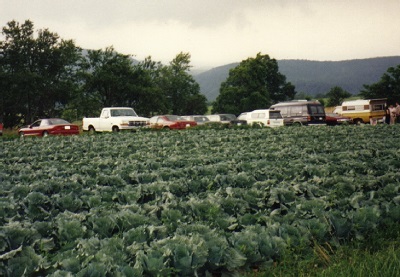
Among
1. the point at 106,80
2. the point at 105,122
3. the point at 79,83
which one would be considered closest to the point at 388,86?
the point at 106,80

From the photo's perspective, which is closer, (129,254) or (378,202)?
(129,254)

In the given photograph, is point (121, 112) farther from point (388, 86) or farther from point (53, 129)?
point (388, 86)

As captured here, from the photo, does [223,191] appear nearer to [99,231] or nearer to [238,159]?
[99,231]

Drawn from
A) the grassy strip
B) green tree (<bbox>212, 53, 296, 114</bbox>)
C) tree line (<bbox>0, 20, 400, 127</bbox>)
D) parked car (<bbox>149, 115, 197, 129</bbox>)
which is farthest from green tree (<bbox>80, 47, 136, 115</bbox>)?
the grassy strip

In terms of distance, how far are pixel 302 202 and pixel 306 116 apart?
23272 mm

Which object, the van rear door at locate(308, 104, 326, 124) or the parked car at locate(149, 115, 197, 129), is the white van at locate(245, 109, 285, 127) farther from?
the parked car at locate(149, 115, 197, 129)

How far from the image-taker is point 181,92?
70188mm

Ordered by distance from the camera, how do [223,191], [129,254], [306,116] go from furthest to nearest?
[306,116] < [223,191] < [129,254]

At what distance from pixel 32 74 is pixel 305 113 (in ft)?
89.5

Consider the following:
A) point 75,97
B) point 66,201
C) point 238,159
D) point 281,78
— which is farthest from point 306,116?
point 281,78

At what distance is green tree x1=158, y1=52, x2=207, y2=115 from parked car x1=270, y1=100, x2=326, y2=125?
4198cm

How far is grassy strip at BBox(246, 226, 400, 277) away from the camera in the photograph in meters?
3.33

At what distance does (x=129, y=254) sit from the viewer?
10.9 feet

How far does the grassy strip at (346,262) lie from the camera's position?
131 inches
